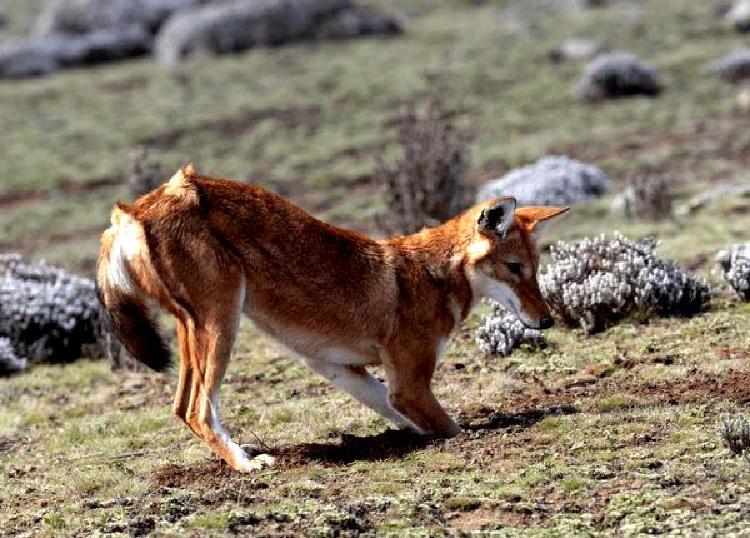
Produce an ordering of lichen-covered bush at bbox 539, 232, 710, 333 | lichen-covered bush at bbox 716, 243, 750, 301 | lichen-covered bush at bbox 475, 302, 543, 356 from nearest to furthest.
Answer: lichen-covered bush at bbox 475, 302, 543, 356 → lichen-covered bush at bbox 539, 232, 710, 333 → lichen-covered bush at bbox 716, 243, 750, 301

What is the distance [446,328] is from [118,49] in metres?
36.3

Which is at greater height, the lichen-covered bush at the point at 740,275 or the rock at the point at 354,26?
the rock at the point at 354,26

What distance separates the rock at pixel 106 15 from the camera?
4603 cm

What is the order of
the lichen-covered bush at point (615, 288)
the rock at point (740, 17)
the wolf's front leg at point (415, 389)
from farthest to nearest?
the rock at point (740, 17)
the lichen-covered bush at point (615, 288)
the wolf's front leg at point (415, 389)

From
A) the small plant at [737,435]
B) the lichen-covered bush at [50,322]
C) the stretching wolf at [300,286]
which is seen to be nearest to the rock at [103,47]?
the lichen-covered bush at [50,322]

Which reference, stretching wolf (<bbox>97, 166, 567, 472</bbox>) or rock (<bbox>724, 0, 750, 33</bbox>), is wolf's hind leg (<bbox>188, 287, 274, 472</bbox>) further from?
rock (<bbox>724, 0, 750, 33</bbox>)

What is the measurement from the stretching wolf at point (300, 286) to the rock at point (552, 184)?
9.51 meters

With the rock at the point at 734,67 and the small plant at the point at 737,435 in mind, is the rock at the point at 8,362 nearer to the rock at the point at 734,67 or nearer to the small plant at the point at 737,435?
the small plant at the point at 737,435

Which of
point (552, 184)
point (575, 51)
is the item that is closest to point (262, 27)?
point (575, 51)

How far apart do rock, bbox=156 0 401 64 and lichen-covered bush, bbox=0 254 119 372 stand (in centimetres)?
2752

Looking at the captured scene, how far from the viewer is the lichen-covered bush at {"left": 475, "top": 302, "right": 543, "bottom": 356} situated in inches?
420

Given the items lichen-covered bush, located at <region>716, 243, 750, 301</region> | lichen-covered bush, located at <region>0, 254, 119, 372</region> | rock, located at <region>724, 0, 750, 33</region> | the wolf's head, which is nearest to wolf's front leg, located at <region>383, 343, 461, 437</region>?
the wolf's head

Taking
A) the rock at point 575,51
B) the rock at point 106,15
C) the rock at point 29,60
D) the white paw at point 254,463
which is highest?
the rock at point 106,15

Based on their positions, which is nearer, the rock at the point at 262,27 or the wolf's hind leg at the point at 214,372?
the wolf's hind leg at the point at 214,372
